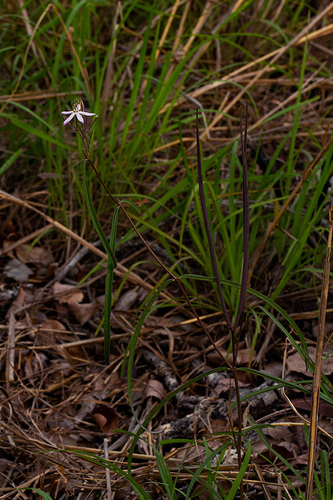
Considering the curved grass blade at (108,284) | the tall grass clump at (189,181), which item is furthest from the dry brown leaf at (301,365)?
the curved grass blade at (108,284)

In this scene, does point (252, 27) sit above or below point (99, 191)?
above

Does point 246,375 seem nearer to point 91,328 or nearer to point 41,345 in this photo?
point 91,328

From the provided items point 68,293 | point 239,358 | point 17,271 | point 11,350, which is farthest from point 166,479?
point 17,271

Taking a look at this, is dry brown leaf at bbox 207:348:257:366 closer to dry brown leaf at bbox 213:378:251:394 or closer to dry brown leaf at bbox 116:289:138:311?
dry brown leaf at bbox 213:378:251:394

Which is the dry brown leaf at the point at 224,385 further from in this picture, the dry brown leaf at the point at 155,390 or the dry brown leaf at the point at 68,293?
the dry brown leaf at the point at 68,293

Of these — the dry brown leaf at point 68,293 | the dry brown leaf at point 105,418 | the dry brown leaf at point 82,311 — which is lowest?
the dry brown leaf at point 105,418

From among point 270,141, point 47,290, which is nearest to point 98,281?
point 47,290

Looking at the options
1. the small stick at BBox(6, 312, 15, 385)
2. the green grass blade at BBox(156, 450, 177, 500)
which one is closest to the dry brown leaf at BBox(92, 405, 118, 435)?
the small stick at BBox(6, 312, 15, 385)

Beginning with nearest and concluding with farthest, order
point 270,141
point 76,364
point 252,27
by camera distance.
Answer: point 76,364
point 270,141
point 252,27
